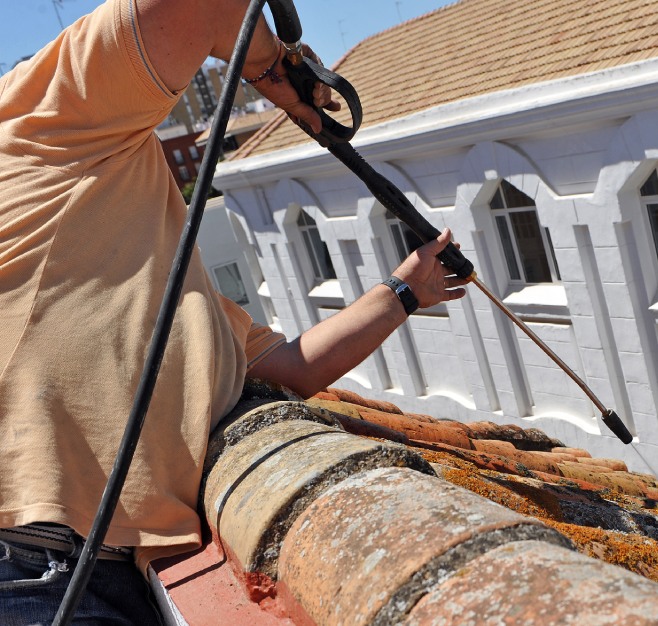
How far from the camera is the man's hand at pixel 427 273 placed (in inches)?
105

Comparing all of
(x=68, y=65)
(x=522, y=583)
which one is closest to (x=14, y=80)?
(x=68, y=65)

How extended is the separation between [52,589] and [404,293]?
4.28 ft

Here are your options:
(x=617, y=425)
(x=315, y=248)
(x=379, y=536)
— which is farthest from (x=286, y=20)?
(x=315, y=248)

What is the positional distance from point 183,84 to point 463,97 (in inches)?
349

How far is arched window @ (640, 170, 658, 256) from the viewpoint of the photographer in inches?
356

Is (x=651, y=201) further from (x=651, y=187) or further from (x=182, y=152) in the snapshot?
(x=182, y=152)

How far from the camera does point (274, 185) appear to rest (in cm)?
1524

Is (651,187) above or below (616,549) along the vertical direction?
below

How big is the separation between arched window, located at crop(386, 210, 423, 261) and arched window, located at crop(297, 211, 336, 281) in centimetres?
223

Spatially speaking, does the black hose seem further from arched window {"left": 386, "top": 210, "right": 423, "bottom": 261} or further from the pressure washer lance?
arched window {"left": 386, "top": 210, "right": 423, "bottom": 261}

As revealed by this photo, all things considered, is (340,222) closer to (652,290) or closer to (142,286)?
(652,290)

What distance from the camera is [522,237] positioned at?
1109 cm

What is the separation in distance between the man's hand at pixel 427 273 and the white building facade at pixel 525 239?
599 centimetres

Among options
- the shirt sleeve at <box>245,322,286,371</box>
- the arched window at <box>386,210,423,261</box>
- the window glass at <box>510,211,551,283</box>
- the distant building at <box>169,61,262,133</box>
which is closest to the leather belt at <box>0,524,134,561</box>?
the shirt sleeve at <box>245,322,286,371</box>
